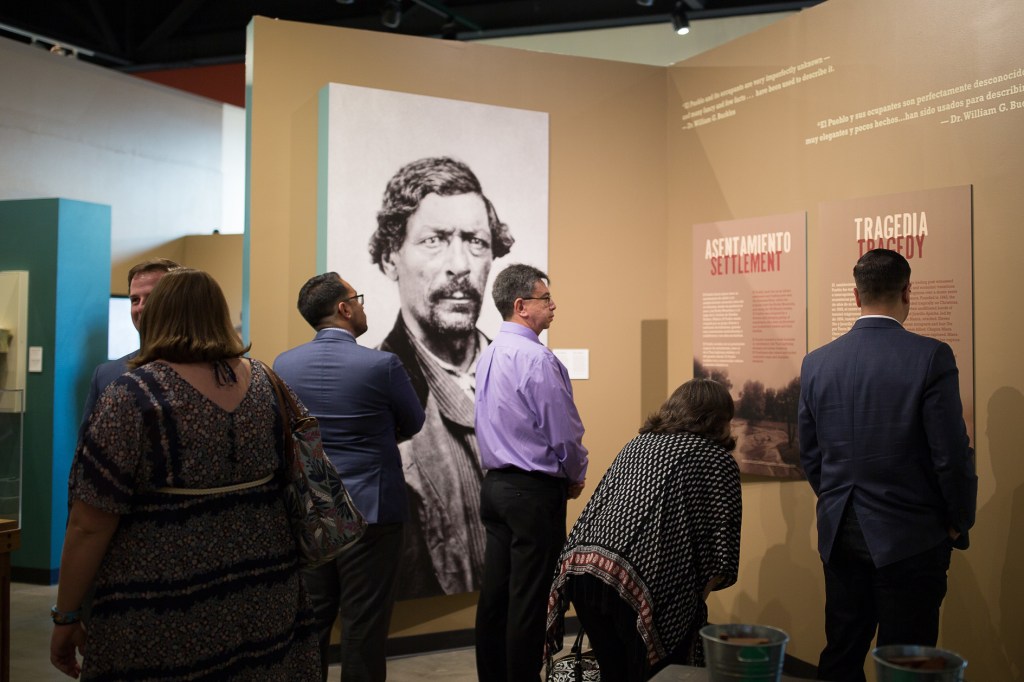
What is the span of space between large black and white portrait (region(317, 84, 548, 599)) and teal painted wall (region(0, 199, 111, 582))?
10.2 feet

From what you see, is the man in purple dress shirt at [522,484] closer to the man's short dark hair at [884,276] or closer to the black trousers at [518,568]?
the black trousers at [518,568]

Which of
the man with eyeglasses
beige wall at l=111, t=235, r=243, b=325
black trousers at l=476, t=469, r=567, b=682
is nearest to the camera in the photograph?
black trousers at l=476, t=469, r=567, b=682

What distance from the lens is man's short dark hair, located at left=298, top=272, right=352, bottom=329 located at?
3.29 meters

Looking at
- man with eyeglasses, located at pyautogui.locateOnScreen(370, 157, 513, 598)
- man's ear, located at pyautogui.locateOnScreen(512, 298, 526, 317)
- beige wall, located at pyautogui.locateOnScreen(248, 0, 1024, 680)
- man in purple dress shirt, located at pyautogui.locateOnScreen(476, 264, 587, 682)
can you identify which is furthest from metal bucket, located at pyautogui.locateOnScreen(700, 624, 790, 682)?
man with eyeglasses, located at pyautogui.locateOnScreen(370, 157, 513, 598)

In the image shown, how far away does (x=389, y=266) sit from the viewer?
14.4ft

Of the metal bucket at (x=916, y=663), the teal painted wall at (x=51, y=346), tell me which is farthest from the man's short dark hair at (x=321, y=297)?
the teal painted wall at (x=51, y=346)

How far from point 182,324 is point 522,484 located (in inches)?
69.5

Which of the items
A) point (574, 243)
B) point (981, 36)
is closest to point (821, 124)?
point (981, 36)

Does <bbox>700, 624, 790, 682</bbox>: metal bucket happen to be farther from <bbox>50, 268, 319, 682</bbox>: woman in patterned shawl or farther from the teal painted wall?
the teal painted wall

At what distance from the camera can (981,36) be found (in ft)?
11.1

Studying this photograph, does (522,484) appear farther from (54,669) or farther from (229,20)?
(229,20)

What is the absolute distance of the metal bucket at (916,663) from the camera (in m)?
1.16

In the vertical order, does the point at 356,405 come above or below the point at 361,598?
above

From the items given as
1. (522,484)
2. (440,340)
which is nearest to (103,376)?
(522,484)
